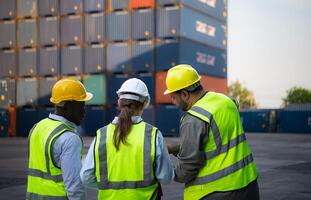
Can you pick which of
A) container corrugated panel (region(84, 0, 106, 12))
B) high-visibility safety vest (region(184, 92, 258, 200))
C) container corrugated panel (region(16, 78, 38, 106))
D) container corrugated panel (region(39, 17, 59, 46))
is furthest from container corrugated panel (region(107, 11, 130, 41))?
high-visibility safety vest (region(184, 92, 258, 200))

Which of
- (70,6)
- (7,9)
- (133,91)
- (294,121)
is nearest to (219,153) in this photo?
(133,91)

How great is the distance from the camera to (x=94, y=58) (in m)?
33.6

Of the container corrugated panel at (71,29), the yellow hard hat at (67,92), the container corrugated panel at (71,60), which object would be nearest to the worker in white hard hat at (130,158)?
the yellow hard hat at (67,92)

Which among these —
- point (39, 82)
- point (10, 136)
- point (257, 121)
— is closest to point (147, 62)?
point (39, 82)

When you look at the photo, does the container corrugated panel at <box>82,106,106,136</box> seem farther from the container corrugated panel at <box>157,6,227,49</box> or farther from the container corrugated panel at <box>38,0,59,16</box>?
the container corrugated panel at <box>38,0,59,16</box>

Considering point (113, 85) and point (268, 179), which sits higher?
point (113, 85)

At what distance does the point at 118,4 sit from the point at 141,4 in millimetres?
1665

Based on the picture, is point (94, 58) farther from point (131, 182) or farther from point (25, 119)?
point (131, 182)

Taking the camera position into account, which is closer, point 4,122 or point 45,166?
point 45,166

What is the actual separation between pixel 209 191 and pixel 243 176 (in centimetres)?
28

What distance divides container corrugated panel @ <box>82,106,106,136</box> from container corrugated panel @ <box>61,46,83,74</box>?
2.75 meters

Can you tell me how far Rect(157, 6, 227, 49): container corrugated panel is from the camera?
30.8 meters

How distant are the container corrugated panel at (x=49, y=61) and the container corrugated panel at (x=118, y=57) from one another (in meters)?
3.94

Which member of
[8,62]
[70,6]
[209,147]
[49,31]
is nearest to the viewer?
[209,147]
